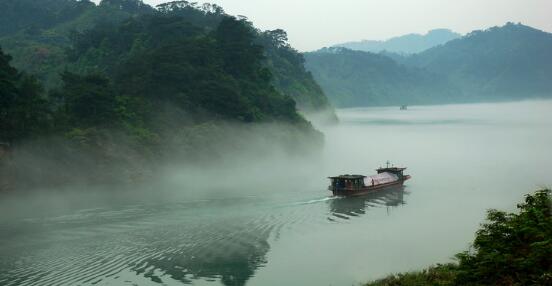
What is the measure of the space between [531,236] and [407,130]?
121m

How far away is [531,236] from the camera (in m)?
19.2

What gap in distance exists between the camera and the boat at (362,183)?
172 ft

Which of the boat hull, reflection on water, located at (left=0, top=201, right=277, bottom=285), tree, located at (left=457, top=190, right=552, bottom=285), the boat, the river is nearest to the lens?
tree, located at (left=457, top=190, right=552, bottom=285)

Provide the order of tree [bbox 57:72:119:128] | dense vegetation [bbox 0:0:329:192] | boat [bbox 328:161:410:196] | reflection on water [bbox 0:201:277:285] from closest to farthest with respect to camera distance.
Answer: reflection on water [bbox 0:201:277:285] → boat [bbox 328:161:410:196] → dense vegetation [bbox 0:0:329:192] → tree [bbox 57:72:119:128]

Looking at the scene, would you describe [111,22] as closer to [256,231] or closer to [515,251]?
[256,231]

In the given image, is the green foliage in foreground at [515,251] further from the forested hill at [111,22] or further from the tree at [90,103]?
the forested hill at [111,22]

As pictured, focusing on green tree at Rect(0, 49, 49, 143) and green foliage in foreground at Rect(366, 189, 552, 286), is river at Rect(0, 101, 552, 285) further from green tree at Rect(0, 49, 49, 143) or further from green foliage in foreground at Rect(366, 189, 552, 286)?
green foliage in foreground at Rect(366, 189, 552, 286)

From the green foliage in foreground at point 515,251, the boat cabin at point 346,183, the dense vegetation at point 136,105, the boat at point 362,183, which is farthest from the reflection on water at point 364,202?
the dense vegetation at point 136,105

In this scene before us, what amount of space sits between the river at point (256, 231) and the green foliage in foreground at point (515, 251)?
33.8 feet

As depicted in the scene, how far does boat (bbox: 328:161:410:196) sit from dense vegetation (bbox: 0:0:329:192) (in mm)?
24248

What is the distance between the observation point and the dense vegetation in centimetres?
5453

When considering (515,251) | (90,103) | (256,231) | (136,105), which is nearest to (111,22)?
(136,105)

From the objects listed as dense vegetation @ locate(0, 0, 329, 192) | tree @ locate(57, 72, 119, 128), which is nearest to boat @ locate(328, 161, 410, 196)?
dense vegetation @ locate(0, 0, 329, 192)

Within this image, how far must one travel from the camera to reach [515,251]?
1933 centimetres
